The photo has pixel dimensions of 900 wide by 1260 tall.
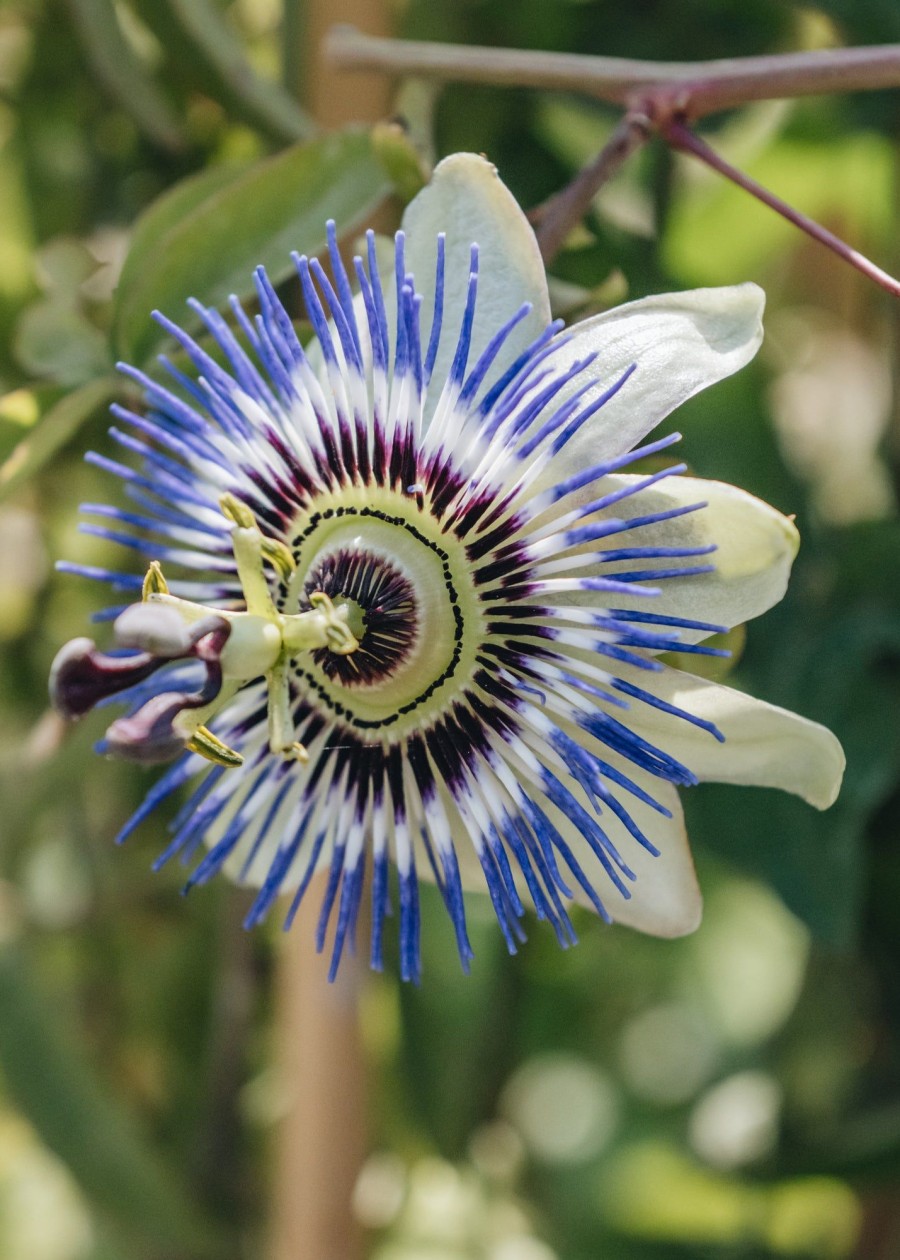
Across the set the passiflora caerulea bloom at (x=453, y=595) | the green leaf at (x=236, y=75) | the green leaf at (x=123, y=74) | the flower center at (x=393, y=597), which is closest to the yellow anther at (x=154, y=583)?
the passiflora caerulea bloom at (x=453, y=595)

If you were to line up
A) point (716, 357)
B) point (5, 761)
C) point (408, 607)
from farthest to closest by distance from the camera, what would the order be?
1. point (5, 761)
2. point (408, 607)
3. point (716, 357)

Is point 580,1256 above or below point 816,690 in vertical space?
below

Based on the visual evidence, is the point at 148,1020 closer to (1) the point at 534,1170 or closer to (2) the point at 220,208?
(1) the point at 534,1170

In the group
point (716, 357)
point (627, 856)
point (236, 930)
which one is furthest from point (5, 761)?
point (716, 357)

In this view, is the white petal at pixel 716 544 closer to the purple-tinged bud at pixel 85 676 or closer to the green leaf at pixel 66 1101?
the purple-tinged bud at pixel 85 676

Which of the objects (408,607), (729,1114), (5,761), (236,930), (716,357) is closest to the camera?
(716,357)

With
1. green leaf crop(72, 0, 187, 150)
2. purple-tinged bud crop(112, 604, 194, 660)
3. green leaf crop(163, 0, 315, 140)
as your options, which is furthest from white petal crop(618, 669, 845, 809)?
green leaf crop(72, 0, 187, 150)

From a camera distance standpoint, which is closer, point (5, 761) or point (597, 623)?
point (597, 623)
